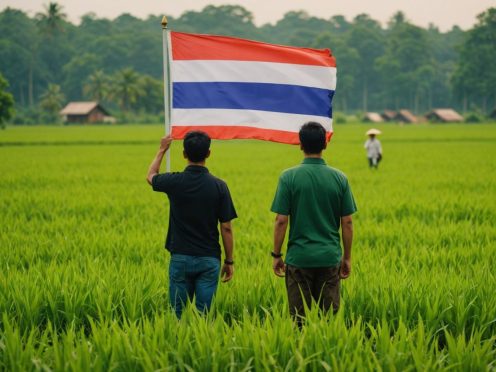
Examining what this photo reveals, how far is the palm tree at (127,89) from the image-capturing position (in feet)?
280

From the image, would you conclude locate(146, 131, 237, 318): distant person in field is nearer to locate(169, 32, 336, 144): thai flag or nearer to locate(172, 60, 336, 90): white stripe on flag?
locate(169, 32, 336, 144): thai flag

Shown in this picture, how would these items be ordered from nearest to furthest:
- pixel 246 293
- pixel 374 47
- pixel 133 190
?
1. pixel 246 293
2. pixel 133 190
3. pixel 374 47

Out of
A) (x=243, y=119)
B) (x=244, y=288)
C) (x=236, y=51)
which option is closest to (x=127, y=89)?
(x=236, y=51)

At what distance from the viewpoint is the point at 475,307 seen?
14.0 ft

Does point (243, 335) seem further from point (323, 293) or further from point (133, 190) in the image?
point (133, 190)

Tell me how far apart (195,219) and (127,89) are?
8395 centimetres

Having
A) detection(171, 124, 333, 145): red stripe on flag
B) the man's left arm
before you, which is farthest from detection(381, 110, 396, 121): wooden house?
the man's left arm

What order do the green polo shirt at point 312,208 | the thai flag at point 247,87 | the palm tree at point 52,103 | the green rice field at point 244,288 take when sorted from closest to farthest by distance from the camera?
the green rice field at point 244,288, the green polo shirt at point 312,208, the thai flag at point 247,87, the palm tree at point 52,103

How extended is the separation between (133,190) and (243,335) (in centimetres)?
1141

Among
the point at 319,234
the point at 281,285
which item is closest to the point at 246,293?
the point at 281,285

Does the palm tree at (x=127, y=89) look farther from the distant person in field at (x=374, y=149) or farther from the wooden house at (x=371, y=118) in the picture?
the distant person in field at (x=374, y=149)

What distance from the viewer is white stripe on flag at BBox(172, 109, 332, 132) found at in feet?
17.1

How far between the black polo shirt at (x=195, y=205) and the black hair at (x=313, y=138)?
621 millimetres

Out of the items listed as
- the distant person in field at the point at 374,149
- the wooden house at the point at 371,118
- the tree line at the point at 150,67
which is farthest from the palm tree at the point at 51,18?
the distant person in field at the point at 374,149
